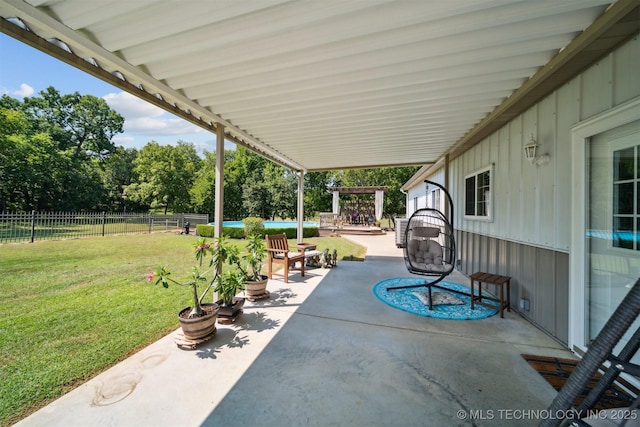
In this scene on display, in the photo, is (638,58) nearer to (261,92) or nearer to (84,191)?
(261,92)

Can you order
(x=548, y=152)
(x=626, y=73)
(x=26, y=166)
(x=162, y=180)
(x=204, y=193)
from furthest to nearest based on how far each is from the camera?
1. (x=162, y=180)
2. (x=204, y=193)
3. (x=26, y=166)
4. (x=548, y=152)
5. (x=626, y=73)

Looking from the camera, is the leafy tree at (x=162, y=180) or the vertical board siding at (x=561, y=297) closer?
the vertical board siding at (x=561, y=297)

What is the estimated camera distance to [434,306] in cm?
364

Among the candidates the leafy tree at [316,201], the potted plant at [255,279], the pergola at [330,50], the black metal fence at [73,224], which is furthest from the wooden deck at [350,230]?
the pergola at [330,50]

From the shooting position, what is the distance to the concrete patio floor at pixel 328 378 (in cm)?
167

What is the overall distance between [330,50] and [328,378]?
285 centimetres

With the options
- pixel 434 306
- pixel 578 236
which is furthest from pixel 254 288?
pixel 578 236

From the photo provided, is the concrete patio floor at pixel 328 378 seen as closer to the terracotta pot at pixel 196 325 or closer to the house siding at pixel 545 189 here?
the terracotta pot at pixel 196 325

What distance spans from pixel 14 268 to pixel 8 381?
17.1ft

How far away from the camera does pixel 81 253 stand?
7.11 meters

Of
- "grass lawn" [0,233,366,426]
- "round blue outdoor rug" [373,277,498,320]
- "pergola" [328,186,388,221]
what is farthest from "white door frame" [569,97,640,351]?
"pergola" [328,186,388,221]

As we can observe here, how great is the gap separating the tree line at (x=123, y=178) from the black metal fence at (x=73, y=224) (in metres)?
6.96

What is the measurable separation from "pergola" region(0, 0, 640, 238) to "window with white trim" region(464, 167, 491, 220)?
1.16 metres

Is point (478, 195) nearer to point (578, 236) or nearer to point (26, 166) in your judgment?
point (578, 236)
